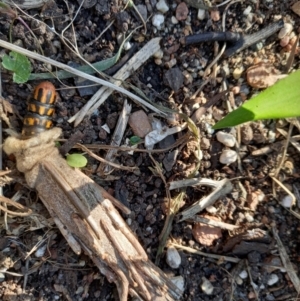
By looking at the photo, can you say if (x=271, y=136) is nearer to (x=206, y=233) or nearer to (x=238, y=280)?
(x=206, y=233)

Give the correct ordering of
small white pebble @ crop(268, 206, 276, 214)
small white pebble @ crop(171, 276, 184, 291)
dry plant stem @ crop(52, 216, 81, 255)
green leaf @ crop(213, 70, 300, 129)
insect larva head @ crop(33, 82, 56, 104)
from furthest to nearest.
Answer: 1. small white pebble @ crop(268, 206, 276, 214)
2. small white pebble @ crop(171, 276, 184, 291)
3. dry plant stem @ crop(52, 216, 81, 255)
4. insect larva head @ crop(33, 82, 56, 104)
5. green leaf @ crop(213, 70, 300, 129)

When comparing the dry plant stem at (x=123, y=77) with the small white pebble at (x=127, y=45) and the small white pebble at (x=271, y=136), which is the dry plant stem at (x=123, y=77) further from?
the small white pebble at (x=271, y=136)

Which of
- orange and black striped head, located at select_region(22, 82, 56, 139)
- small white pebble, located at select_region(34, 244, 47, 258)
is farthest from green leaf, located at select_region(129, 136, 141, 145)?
small white pebble, located at select_region(34, 244, 47, 258)

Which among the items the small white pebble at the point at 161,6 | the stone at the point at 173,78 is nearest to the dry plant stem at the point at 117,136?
the stone at the point at 173,78

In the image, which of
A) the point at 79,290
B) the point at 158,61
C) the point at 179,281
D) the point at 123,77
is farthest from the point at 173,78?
the point at 79,290

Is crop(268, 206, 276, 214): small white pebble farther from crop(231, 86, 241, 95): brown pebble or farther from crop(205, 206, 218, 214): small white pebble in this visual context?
crop(231, 86, 241, 95): brown pebble
